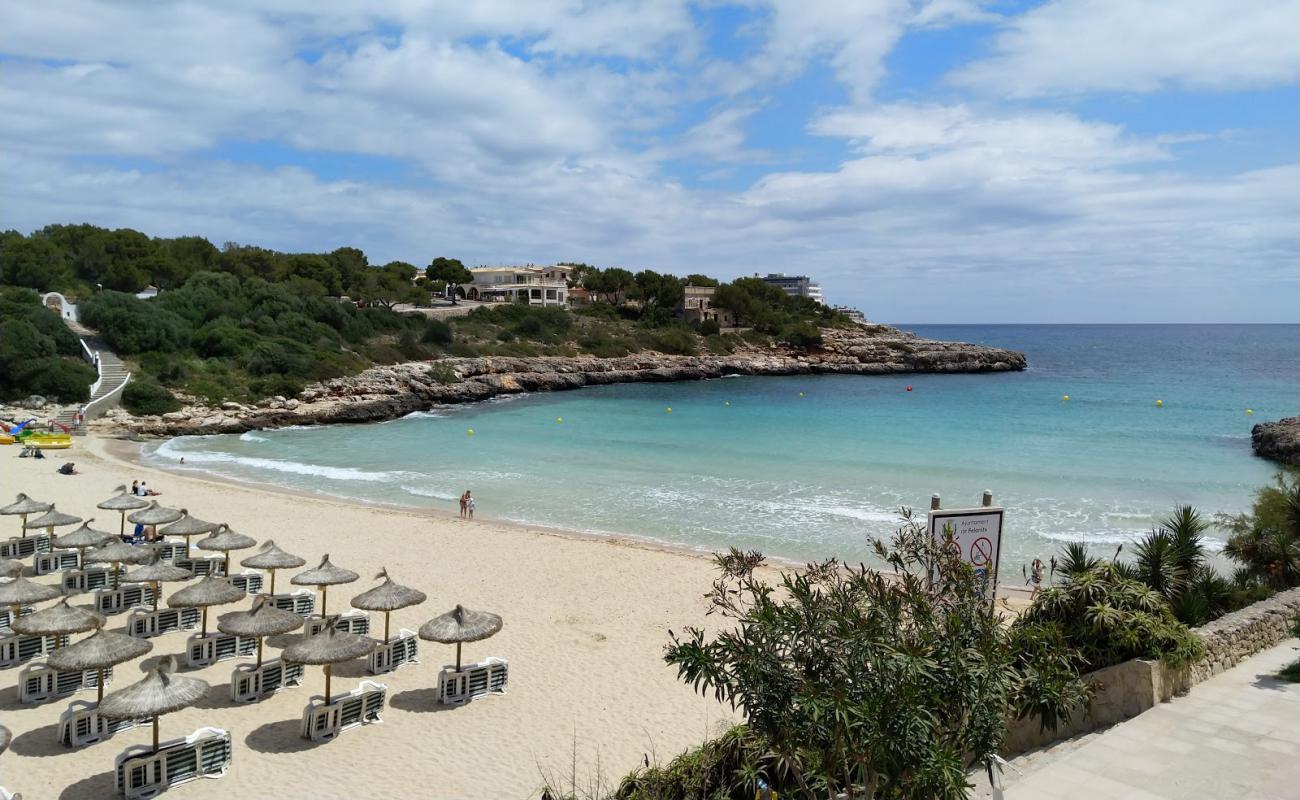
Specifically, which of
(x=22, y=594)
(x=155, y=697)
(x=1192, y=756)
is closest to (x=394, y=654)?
(x=155, y=697)

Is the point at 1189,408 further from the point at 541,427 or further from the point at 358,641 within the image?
the point at 358,641

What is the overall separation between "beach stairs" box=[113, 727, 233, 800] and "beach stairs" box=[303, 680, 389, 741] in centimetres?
94

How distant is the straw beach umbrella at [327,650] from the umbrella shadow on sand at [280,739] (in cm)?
48

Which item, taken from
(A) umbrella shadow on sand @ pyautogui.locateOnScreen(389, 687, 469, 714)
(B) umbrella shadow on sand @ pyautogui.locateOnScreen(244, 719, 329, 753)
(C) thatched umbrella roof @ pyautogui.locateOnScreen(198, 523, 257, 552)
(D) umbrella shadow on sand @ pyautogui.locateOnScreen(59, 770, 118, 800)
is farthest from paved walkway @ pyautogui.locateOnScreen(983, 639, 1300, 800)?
(C) thatched umbrella roof @ pyautogui.locateOnScreen(198, 523, 257, 552)

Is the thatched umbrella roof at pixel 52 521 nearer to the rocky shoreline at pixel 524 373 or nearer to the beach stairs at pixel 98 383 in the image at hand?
the beach stairs at pixel 98 383

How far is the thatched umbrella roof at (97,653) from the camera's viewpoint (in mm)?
9070

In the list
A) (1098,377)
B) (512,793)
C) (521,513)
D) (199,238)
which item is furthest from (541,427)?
(1098,377)

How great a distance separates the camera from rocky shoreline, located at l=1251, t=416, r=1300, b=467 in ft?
113

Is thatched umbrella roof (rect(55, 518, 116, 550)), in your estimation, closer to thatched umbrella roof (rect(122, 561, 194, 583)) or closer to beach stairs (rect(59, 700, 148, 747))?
thatched umbrella roof (rect(122, 561, 194, 583))

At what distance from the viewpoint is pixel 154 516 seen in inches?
657

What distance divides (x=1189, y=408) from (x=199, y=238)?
81154 millimetres

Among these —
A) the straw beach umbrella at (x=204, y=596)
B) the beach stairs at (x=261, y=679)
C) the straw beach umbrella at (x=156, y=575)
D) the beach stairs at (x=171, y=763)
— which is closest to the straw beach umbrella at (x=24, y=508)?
the straw beach umbrella at (x=156, y=575)

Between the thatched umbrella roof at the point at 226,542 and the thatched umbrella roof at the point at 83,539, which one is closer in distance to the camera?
the thatched umbrella roof at the point at 83,539

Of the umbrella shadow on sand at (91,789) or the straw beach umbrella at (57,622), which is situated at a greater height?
the straw beach umbrella at (57,622)
